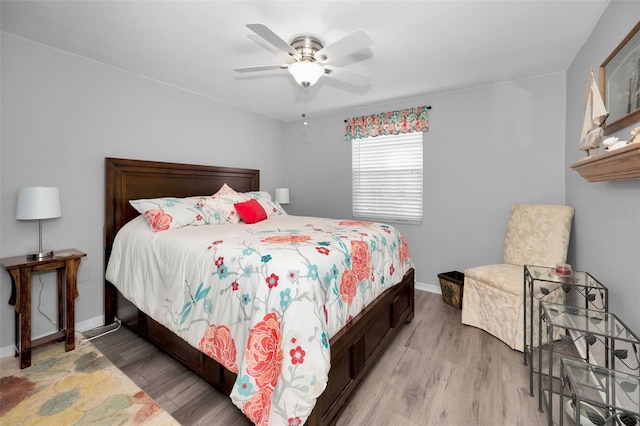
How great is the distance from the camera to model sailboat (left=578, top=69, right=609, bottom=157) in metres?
1.63

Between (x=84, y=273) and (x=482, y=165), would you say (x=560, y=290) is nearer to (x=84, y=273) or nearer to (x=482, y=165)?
(x=482, y=165)

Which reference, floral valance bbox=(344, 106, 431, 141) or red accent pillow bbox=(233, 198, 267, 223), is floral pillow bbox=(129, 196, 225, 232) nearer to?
red accent pillow bbox=(233, 198, 267, 223)

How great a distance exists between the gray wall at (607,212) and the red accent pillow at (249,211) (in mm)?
2867

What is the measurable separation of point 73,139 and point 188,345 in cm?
213

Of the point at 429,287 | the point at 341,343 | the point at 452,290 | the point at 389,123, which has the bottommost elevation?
the point at 429,287

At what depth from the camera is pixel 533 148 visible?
298 centimetres

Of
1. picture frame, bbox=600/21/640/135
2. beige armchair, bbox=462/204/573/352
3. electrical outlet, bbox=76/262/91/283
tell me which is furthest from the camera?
electrical outlet, bbox=76/262/91/283

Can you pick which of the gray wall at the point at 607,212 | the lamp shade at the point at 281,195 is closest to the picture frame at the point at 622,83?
the gray wall at the point at 607,212

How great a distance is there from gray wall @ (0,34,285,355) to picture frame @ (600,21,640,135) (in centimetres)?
381

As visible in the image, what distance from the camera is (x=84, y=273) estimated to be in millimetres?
2594

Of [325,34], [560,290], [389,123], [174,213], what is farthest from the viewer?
[389,123]

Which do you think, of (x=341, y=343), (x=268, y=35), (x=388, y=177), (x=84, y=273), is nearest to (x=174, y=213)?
(x=84, y=273)

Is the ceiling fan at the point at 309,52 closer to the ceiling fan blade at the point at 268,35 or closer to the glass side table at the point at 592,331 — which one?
the ceiling fan blade at the point at 268,35

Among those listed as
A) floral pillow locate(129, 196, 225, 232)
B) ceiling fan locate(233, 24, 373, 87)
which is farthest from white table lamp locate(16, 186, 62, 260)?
ceiling fan locate(233, 24, 373, 87)
